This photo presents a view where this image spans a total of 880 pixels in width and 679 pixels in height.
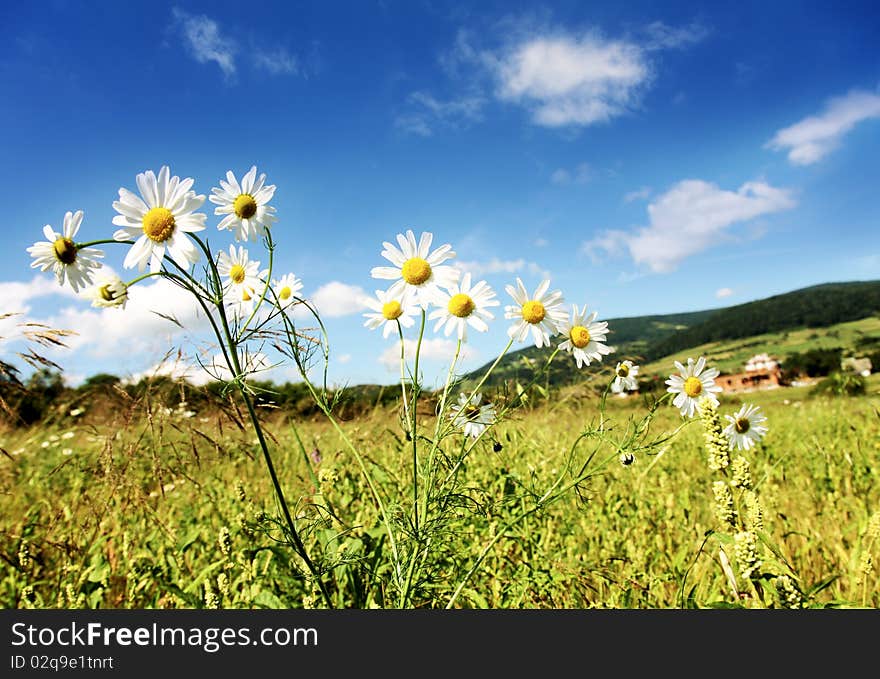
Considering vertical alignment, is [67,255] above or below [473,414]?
above

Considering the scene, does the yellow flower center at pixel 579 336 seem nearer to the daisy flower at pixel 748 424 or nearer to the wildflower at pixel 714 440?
the wildflower at pixel 714 440

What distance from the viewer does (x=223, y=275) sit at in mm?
2164

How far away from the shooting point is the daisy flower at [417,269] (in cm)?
195

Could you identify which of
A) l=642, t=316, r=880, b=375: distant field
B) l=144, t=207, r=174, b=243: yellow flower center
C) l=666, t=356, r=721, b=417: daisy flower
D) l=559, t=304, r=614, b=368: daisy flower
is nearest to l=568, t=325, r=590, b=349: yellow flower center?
l=559, t=304, r=614, b=368: daisy flower

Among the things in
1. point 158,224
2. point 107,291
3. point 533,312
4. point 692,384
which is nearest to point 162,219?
point 158,224

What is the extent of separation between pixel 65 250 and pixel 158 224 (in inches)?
13.4

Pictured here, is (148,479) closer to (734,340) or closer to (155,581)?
(155,581)

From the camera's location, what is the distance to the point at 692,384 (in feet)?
8.45

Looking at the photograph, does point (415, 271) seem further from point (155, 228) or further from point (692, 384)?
point (692, 384)

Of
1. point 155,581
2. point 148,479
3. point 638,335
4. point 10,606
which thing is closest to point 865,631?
point 155,581

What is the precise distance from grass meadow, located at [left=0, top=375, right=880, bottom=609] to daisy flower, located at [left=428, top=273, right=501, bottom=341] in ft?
1.65

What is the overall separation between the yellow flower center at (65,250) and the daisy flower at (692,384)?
235cm

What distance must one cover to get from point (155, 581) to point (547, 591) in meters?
2.07

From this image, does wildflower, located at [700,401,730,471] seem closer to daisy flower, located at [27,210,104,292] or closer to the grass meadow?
the grass meadow
